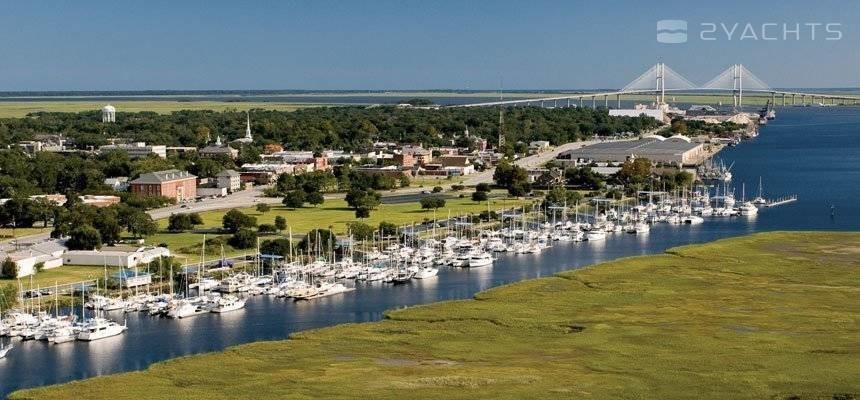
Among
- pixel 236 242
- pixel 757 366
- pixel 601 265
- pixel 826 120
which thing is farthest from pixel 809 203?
pixel 826 120

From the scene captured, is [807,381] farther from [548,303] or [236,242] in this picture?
[236,242]

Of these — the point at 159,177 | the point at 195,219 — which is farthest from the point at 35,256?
the point at 159,177

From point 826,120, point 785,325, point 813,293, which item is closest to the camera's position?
point 785,325

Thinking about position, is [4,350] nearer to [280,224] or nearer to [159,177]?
[280,224]

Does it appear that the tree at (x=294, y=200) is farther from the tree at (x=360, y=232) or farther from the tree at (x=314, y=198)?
the tree at (x=360, y=232)

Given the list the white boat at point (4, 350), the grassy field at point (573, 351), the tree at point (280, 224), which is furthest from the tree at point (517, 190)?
the white boat at point (4, 350)

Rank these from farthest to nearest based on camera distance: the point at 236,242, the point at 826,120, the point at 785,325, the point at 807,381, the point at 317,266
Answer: the point at 826,120 → the point at 236,242 → the point at 317,266 → the point at 785,325 → the point at 807,381
